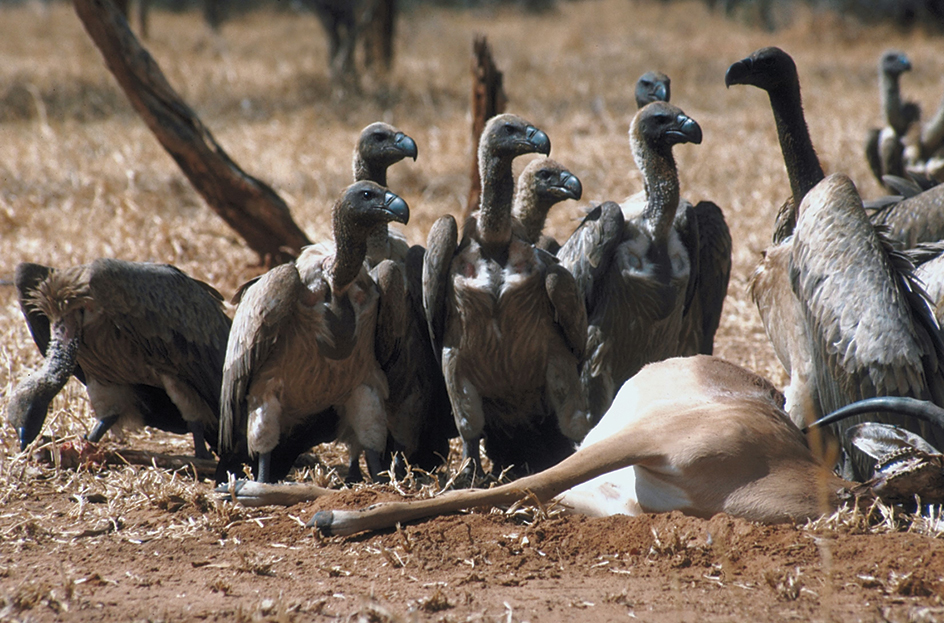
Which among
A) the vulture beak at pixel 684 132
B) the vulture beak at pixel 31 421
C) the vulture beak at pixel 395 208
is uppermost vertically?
the vulture beak at pixel 684 132

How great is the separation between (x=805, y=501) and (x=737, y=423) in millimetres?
328

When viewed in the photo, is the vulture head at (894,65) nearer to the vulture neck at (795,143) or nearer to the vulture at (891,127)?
the vulture at (891,127)

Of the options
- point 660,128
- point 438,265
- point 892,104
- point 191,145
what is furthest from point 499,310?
point 892,104

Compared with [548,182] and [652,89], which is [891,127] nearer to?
[652,89]

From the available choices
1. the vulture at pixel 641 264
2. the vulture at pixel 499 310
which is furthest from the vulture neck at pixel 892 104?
the vulture at pixel 499 310

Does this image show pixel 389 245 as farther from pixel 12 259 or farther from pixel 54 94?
pixel 54 94

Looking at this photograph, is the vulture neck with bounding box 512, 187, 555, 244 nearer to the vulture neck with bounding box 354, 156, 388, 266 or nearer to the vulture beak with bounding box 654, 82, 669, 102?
the vulture neck with bounding box 354, 156, 388, 266

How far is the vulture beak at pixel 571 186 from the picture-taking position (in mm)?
4324

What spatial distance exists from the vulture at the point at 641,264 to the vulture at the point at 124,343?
1.70 m

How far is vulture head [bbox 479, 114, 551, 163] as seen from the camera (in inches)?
160

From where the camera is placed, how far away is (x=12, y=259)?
22.9 feet

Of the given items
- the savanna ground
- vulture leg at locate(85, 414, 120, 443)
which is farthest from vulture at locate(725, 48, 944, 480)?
vulture leg at locate(85, 414, 120, 443)

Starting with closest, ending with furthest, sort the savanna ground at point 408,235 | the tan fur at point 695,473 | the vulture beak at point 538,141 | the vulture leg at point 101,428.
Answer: the savanna ground at point 408,235 → the tan fur at point 695,473 → the vulture beak at point 538,141 → the vulture leg at point 101,428

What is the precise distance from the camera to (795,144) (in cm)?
457
